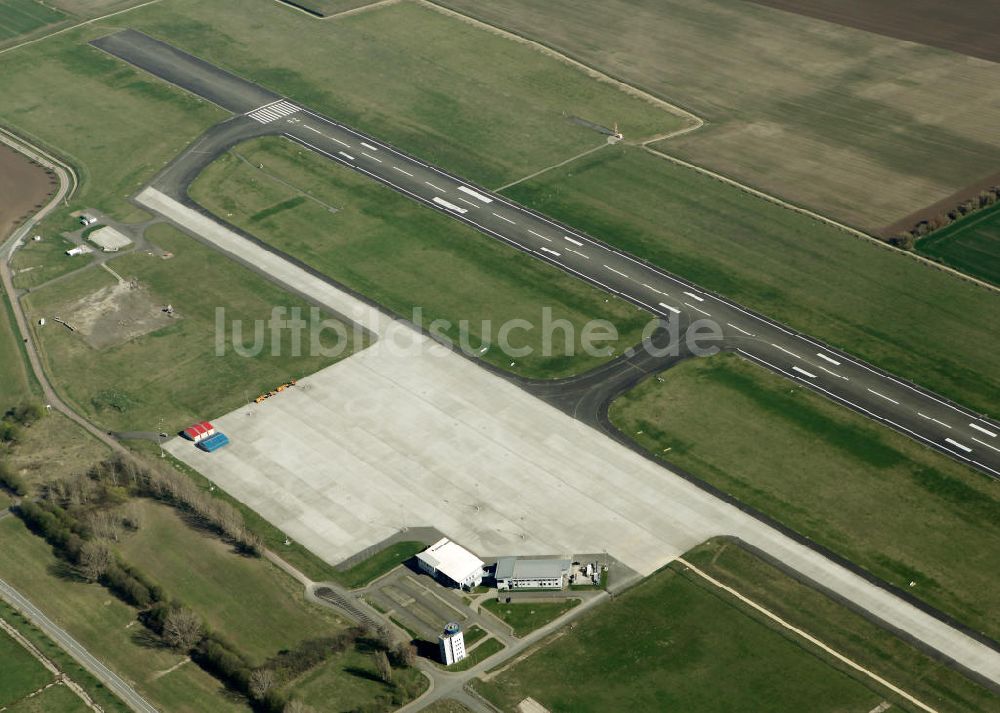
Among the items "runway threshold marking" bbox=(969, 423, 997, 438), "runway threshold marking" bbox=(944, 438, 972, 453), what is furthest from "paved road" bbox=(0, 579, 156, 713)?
"runway threshold marking" bbox=(969, 423, 997, 438)

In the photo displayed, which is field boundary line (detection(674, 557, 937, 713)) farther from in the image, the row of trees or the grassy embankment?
the row of trees

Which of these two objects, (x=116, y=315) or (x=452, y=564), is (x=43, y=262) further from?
(x=452, y=564)

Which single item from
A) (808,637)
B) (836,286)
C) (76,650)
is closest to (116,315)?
(76,650)

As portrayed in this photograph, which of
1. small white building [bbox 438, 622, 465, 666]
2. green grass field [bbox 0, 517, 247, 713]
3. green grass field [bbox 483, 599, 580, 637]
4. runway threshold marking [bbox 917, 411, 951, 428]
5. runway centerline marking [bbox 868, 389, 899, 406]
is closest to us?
green grass field [bbox 0, 517, 247, 713]

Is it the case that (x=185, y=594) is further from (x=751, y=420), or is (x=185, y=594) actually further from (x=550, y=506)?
(x=751, y=420)

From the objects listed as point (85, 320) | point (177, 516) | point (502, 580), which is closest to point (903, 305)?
point (502, 580)

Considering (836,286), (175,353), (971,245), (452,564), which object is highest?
(971,245)
